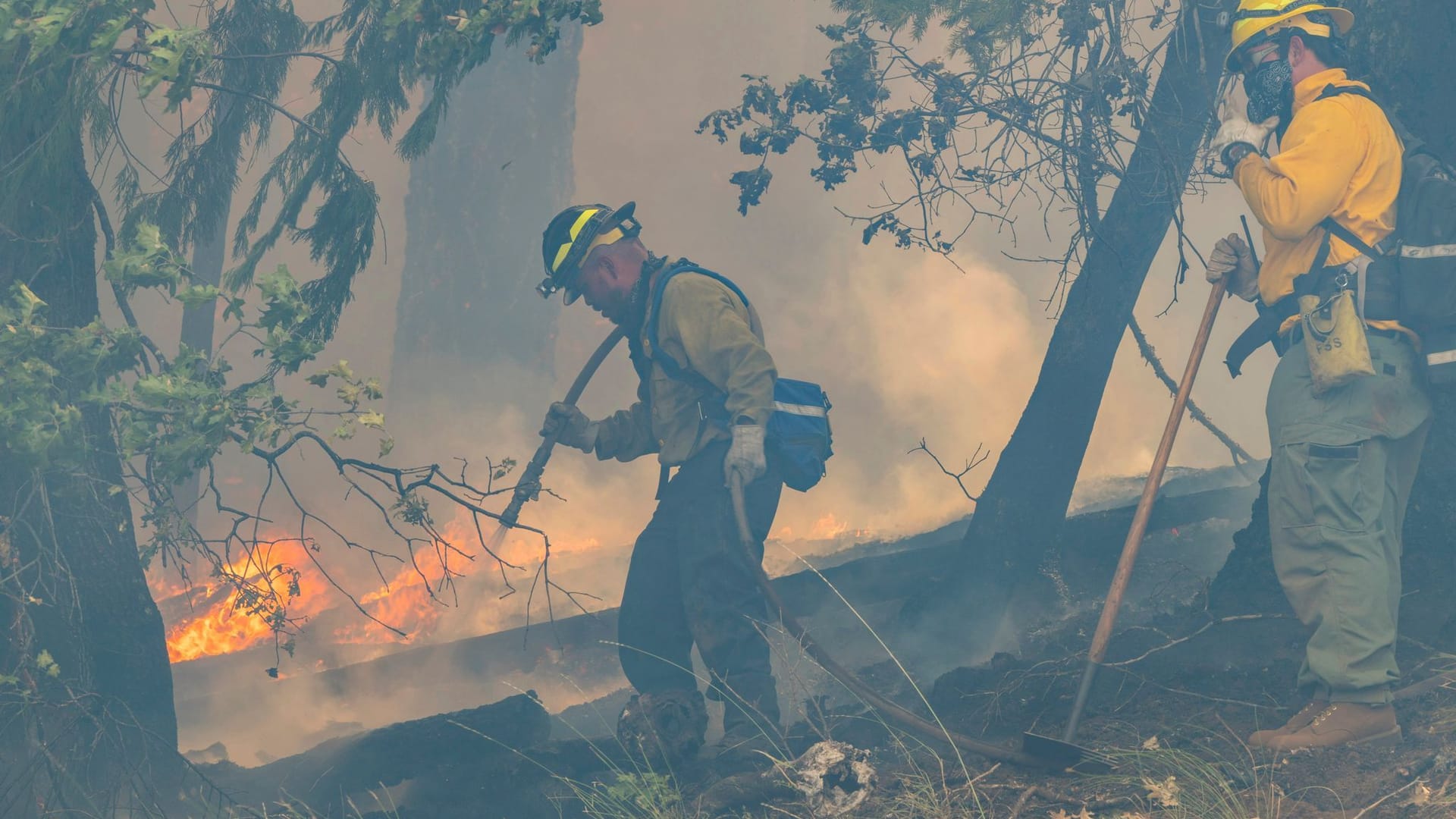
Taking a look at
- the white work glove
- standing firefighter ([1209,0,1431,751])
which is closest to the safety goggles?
standing firefighter ([1209,0,1431,751])

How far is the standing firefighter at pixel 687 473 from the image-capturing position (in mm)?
4453

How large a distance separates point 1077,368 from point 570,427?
268 centimetres

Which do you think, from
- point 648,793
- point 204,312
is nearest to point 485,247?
point 204,312

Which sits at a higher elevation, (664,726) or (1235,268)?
(1235,268)

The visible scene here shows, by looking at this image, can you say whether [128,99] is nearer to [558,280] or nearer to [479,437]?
[479,437]

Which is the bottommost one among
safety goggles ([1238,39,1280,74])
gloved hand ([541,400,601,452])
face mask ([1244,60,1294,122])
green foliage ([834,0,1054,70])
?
gloved hand ([541,400,601,452])

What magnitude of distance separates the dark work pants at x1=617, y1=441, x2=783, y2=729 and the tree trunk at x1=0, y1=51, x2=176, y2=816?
1.87 metres

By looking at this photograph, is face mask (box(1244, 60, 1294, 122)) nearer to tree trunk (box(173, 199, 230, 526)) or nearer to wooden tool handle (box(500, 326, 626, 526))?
wooden tool handle (box(500, 326, 626, 526))

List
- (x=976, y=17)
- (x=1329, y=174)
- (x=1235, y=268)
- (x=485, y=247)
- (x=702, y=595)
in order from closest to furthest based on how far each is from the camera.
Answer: (x=1329, y=174) → (x=1235, y=268) → (x=702, y=595) → (x=976, y=17) → (x=485, y=247)

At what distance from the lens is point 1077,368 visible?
598 centimetres

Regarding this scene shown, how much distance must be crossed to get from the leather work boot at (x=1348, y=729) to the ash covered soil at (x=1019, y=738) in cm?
4

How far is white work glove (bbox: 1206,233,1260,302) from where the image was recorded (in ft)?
12.9

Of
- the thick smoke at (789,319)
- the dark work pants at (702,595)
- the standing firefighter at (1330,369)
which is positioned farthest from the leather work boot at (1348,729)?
the thick smoke at (789,319)

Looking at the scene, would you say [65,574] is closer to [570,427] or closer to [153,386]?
[153,386]
